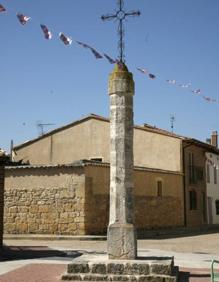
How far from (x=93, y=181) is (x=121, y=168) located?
12317 mm

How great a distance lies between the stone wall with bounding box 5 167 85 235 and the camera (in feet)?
72.8

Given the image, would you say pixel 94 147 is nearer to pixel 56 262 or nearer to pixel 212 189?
pixel 212 189

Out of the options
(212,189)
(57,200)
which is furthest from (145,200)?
(212,189)

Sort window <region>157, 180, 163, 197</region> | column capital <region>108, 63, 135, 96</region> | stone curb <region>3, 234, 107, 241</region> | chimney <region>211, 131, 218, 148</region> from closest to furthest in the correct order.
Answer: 1. column capital <region>108, 63, 135, 96</region>
2. stone curb <region>3, 234, 107, 241</region>
3. window <region>157, 180, 163, 197</region>
4. chimney <region>211, 131, 218, 148</region>

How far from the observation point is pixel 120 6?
438 inches

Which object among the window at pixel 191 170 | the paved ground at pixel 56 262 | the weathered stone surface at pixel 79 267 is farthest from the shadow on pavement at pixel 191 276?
the window at pixel 191 170

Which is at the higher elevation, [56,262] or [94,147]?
[94,147]

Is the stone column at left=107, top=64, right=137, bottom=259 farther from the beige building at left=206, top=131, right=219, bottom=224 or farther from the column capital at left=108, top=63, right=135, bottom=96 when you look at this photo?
the beige building at left=206, top=131, right=219, bottom=224

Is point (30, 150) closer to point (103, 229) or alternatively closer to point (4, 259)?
point (103, 229)

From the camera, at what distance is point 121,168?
10.4 metres

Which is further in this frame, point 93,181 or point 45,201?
point 45,201

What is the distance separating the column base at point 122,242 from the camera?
→ 10008 mm

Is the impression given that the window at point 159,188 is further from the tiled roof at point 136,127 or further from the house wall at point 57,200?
the tiled roof at point 136,127

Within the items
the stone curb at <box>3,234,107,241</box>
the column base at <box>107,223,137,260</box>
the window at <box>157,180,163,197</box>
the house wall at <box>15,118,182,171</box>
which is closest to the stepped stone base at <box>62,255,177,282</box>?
the column base at <box>107,223,137,260</box>
